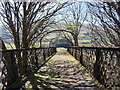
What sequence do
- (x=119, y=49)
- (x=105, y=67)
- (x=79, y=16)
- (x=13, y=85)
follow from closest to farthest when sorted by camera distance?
(x=119, y=49) → (x=105, y=67) → (x=13, y=85) → (x=79, y=16)

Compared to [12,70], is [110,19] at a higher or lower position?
higher

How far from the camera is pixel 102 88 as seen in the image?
3.40 meters

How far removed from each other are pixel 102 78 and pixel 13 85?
7.95 ft

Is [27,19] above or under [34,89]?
above

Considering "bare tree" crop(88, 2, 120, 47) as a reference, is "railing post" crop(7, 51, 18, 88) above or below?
below

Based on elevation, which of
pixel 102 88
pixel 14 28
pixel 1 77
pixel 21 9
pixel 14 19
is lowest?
pixel 102 88

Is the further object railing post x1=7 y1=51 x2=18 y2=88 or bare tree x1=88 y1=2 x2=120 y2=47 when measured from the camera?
bare tree x1=88 y1=2 x2=120 y2=47

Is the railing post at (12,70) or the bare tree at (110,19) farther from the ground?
→ the bare tree at (110,19)

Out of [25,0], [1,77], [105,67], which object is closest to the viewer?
[1,77]

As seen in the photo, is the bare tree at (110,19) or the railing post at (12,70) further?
the bare tree at (110,19)

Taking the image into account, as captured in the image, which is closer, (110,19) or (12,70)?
(12,70)

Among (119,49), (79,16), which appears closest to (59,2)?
(119,49)

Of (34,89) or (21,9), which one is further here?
(21,9)

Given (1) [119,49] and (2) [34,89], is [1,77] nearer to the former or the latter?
(2) [34,89]
